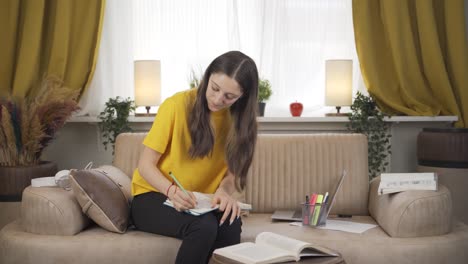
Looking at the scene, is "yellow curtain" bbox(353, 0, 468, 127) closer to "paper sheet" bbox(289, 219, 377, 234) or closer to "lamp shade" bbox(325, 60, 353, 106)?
"lamp shade" bbox(325, 60, 353, 106)

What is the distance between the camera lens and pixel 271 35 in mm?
3809

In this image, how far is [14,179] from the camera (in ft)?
10.3

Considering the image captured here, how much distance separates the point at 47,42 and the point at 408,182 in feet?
8.10

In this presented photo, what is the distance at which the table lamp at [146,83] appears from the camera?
3.60m

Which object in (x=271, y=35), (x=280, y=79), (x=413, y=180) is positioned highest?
(x=271, y=35)

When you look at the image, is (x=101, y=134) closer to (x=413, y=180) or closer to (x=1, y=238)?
(x=1, y=238)

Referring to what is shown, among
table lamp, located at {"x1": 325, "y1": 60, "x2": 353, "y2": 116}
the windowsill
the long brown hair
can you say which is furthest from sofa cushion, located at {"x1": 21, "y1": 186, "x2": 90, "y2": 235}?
table lamp, located at {"x1": 325, "y1": 60, "x2": 353, "y2": 116}

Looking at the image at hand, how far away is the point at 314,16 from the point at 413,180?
1592mm

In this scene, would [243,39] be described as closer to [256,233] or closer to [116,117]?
[116,117]

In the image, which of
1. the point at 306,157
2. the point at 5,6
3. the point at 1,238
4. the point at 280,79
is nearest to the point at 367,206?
the point at 306,157

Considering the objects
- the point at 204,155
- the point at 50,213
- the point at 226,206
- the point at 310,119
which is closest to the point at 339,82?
the point at 310,119

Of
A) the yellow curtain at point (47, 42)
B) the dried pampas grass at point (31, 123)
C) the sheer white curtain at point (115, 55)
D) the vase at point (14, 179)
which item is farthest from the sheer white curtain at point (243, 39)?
the vase at point (14, 179)

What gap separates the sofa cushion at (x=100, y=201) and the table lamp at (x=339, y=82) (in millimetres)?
1654

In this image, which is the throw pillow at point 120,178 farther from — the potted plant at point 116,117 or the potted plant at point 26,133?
the potted plant at point 116,117
